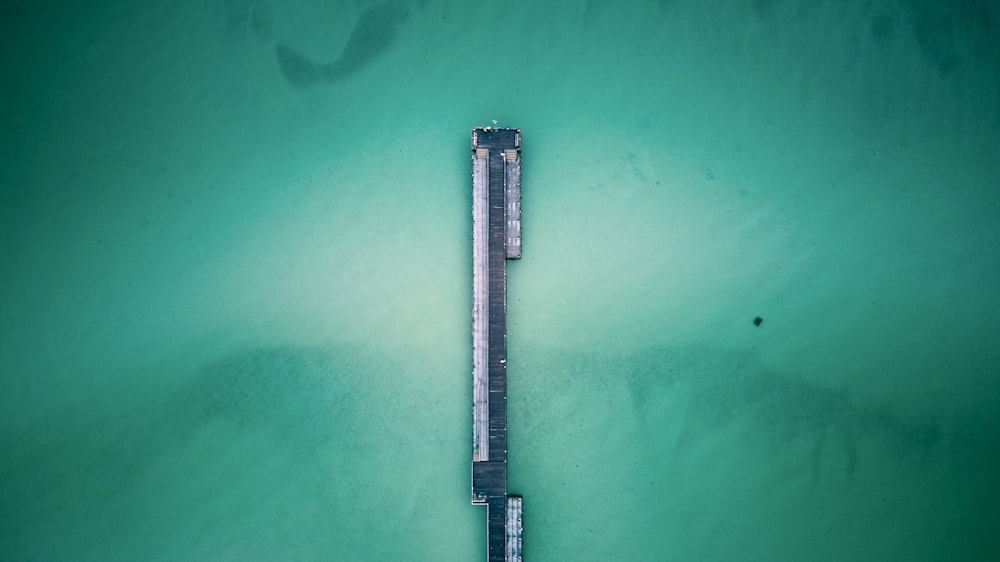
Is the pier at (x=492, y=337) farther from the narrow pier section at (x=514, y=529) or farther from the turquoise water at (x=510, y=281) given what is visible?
the turquoise water at (x=510, y=281)

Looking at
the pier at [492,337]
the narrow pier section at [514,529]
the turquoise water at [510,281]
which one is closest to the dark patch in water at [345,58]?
the turquoise water at [510,281]

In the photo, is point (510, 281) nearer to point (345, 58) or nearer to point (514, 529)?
point (514, 529)

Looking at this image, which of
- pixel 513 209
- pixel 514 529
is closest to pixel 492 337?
pixel 513 209

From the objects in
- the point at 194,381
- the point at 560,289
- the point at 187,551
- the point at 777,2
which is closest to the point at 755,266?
the point at 560,289

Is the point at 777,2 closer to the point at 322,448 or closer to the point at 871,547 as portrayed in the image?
the point at 871,547

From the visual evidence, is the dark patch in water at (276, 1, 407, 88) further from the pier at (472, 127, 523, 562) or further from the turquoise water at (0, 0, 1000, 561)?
the pier at (472, 127, 523, 562)

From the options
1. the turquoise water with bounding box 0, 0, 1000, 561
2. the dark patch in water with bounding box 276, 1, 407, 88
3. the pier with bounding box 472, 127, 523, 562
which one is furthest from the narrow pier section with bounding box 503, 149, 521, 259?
the dark patch in water with bounding box 276, 1, 407, 88
